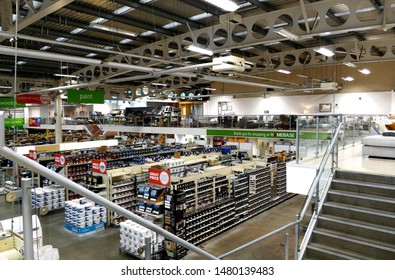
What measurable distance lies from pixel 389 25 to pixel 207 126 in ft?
37.4

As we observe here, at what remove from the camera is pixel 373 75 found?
19.0 metres

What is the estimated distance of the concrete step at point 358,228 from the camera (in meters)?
3.84

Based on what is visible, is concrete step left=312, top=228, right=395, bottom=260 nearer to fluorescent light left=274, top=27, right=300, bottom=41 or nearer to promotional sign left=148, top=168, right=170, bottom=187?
fluorescent light left=274, top=27, right=300, bottom=41

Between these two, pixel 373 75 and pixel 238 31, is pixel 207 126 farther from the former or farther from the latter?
pixel 373 75

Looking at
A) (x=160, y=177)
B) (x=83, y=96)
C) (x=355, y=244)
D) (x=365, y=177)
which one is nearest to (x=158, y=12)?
(x=160, y=177)

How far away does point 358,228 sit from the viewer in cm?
405

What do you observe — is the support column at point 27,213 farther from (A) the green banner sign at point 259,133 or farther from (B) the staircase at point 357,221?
(A) the green banner sign at point 259,133

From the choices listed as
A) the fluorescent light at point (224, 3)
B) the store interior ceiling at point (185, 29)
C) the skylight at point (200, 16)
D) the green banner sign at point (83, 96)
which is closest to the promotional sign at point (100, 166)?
the store interior ceiling at point (185, 29)

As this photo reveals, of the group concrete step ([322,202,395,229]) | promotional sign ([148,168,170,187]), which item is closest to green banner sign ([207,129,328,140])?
promotional sign ([148,168,170,187])

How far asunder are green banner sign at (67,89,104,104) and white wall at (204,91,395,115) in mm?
13692

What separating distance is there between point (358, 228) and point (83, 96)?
1194 centimetres

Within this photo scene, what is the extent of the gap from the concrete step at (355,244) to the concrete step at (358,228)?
60 millimetres
